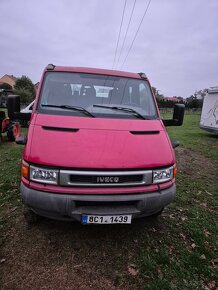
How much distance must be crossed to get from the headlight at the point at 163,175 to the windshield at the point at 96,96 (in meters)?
1.01

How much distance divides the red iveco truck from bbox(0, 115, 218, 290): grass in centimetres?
60

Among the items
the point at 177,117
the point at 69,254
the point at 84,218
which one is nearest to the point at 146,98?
the point at 177,117

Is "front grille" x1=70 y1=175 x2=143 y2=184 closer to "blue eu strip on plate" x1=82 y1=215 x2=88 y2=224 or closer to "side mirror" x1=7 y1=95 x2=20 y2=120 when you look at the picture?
"blue eu strip on plate" x1=82 y1=215 x2=88 y2=224

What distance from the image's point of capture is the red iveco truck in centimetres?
291

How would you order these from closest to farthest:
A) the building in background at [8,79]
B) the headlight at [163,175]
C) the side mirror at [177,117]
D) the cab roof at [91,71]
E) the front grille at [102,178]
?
the front grille at [102,178]
the headlight at [163,175]
the cab roof at [91,71]
the side mirror at [177,117]
the building in background at [8,79]

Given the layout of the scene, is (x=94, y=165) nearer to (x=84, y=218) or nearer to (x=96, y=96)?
(x=84, y=218)

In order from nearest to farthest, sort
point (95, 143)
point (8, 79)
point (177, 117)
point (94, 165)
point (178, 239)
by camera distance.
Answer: point (94, 165), point (95, 143), point (178, 239), point (177, 117), point (8, 79)

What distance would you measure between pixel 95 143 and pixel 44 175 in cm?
73

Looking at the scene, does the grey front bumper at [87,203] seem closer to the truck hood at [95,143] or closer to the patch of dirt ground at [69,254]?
the truck hood at [95,143]

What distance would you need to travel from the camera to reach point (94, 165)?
115 inches

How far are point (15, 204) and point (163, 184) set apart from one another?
2.74m

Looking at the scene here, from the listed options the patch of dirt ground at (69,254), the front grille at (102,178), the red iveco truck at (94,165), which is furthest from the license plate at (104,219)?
the patch of dirt ground at (69,254)

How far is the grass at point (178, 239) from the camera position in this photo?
2912mm

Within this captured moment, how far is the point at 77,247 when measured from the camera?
3352 millimetres
